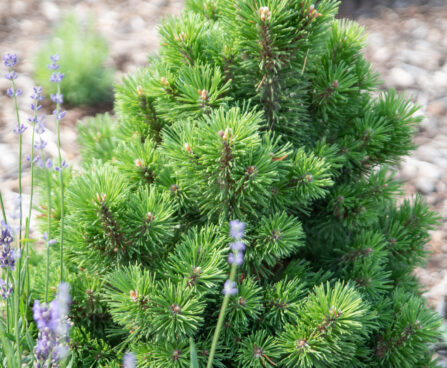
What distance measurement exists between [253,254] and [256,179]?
0.89ft

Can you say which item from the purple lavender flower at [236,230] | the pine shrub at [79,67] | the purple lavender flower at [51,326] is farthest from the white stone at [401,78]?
the purple lavender flower at [51,326]

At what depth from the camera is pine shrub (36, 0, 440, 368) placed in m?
1.41

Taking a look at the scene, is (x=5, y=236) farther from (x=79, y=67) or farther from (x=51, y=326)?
(x=79, y=67)

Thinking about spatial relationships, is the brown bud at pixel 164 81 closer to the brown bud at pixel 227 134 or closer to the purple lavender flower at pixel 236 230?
the brown bud at pixel 227 134

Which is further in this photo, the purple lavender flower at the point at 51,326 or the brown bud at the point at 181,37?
the brown bud at the point at 181,37

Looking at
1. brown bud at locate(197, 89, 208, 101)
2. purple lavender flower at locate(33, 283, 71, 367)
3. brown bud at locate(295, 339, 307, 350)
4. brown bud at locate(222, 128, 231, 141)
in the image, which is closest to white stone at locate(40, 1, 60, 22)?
brown bud at locate(197, 89, 208, 101)

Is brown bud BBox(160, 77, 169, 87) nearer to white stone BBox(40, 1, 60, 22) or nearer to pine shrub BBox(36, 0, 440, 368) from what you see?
pine shrub BBox(36, 0, 440, 368)

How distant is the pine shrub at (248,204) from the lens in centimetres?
141

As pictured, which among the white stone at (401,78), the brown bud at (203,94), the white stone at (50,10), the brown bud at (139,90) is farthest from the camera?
the white stone at (50,10)

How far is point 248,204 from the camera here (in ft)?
4.85

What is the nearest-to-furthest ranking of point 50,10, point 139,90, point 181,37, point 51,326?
point 51,326, point 181,37, point 139,90, point 50,10

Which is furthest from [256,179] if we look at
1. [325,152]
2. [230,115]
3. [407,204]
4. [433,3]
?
[433,3]

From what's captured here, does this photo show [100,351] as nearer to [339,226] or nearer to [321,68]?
[339,226]

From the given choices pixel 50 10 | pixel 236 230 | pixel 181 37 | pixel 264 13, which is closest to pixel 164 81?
pixel 181 37
